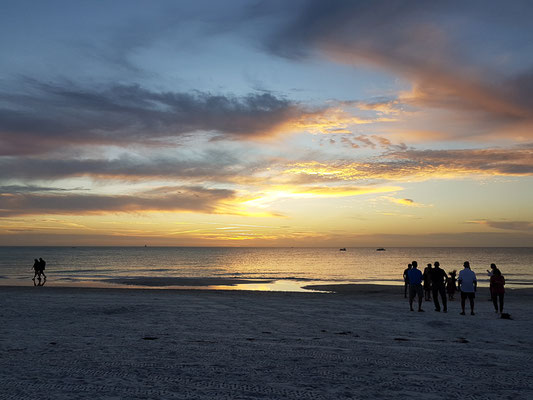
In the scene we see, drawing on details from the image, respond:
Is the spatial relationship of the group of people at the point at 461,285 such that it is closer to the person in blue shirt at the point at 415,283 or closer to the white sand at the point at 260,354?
the person in blue shirt at the point at 415,283

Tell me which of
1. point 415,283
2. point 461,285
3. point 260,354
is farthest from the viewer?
point 415,283

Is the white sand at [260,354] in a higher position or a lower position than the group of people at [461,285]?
lower

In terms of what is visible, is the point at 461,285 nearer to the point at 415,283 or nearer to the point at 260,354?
the point at 415,283

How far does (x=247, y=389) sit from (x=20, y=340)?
791 centimetres

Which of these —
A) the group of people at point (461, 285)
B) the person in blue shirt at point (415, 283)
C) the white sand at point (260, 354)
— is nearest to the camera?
the white sand at point (260, 354)

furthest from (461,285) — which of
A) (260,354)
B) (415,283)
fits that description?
(260,354)

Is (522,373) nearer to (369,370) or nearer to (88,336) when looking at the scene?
(369,370)

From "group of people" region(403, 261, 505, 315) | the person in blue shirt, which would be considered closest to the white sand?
"group of people" region(403, 261, 505, 315)

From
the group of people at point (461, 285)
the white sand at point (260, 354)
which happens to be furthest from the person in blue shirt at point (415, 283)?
the white sand at point (260, 354)

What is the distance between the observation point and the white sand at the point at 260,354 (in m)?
7.76

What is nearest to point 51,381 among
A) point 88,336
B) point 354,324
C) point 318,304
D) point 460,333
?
point 88,336

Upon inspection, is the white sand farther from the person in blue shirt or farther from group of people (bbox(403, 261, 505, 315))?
the person in blue shirt

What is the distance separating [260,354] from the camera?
10.7 m

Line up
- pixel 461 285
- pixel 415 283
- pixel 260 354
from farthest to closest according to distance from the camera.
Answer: pixel 415 283 < pixel 461 285 < pixel 260 354
